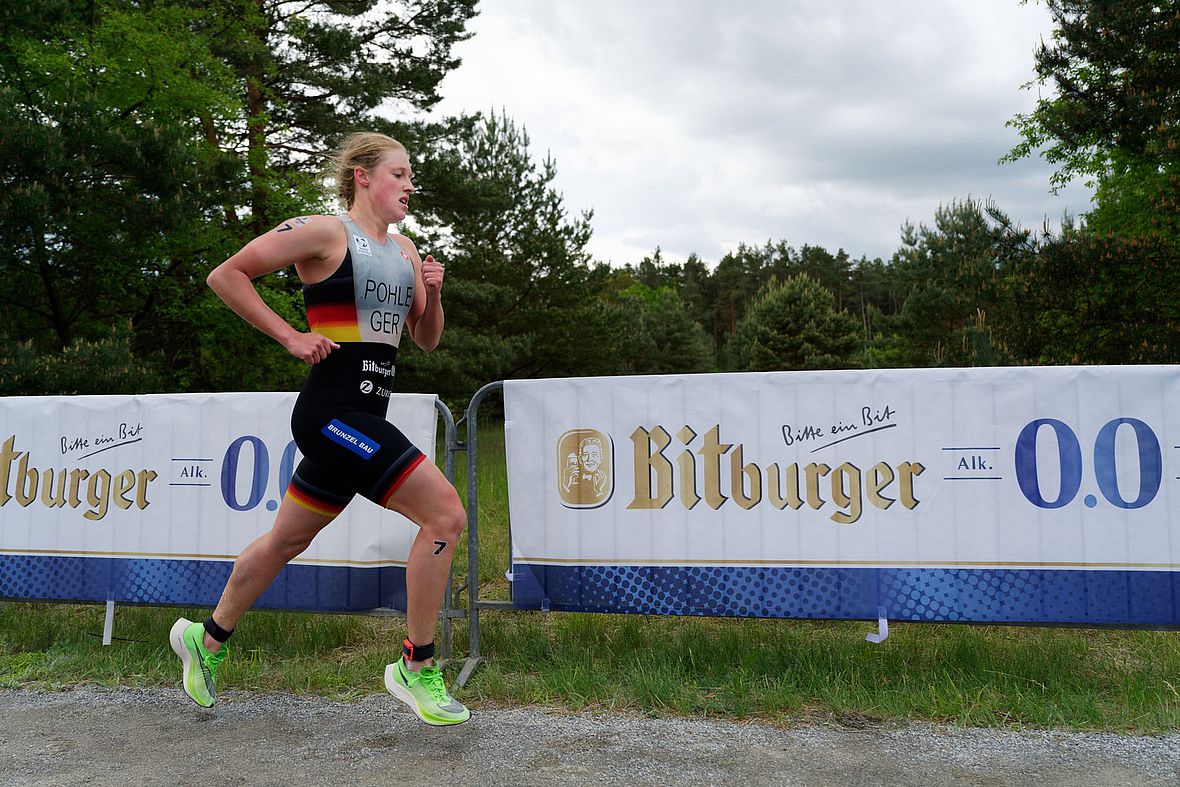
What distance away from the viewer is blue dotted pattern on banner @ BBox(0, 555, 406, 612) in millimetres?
4387

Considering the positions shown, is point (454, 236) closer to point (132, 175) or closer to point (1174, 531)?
point (132, 175)

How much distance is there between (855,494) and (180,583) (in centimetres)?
359

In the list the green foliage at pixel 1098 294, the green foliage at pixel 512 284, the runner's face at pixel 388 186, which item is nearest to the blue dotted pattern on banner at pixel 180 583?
the runner's face at pixel 388 186

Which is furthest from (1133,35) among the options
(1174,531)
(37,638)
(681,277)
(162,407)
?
(681,277)

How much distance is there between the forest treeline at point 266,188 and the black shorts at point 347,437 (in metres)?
12.2

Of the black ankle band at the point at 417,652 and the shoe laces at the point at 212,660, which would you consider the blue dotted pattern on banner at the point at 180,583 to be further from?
the black ankle band at the point at 417,652

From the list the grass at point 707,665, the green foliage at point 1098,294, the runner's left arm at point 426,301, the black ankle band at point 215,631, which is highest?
the green foliage at point 1098,294

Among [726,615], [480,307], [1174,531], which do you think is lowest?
[726,615]

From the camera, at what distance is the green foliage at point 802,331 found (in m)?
46.1

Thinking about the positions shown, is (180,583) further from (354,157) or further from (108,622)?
(354,157)

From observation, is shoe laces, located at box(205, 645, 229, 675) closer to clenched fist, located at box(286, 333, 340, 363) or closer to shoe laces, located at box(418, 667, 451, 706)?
shoe laces, located at box(418, 667, 451, 706)

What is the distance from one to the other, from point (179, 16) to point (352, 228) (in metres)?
17.6

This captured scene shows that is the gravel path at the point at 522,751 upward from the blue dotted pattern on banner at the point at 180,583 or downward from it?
downward

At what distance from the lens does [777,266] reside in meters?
94.2
